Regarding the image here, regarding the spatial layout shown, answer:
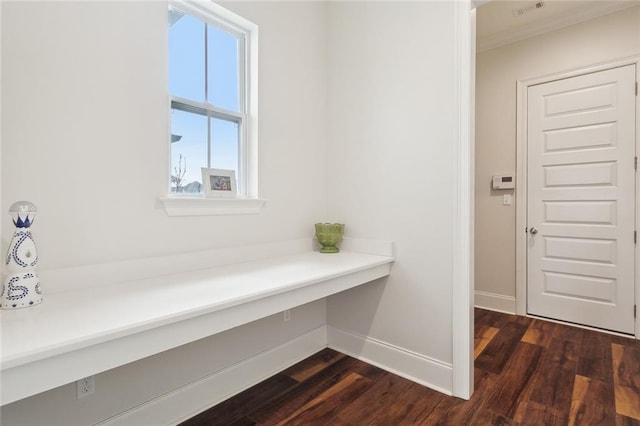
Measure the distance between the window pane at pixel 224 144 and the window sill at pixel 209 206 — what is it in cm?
24

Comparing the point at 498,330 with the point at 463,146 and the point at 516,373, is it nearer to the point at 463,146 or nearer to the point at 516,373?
the point at 516,373

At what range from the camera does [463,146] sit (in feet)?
6.06

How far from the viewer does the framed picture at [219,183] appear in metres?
1.85

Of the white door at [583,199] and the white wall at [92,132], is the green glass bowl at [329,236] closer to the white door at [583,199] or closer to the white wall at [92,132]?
the white wall at [92,132]

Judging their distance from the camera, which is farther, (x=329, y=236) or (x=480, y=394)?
(x=329, y=236)

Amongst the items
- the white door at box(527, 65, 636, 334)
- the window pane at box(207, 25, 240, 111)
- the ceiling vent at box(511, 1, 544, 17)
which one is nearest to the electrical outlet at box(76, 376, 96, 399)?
the window pane at box(207, 25, 240, 111)

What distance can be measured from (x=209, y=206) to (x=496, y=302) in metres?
2.99

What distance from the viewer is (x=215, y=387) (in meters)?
1.81

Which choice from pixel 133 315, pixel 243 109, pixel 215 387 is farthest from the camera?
pixel 243 109

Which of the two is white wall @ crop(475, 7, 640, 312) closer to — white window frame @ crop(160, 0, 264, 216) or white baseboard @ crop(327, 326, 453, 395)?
white baseboard @ crop(327, 326, 453, 395)

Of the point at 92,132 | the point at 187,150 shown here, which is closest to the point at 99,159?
the point at 92,132

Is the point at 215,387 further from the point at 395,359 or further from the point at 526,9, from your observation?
the point at 526,9

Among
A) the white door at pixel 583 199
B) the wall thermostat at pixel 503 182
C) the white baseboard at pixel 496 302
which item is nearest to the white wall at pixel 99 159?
the white baseboard at pixel 496 302

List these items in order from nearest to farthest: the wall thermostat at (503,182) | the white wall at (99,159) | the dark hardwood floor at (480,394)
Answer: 1. the white wall at (99,159)
2. the dark hardwood floor at (480,394)
3. the wall thermostat at (503,182)
